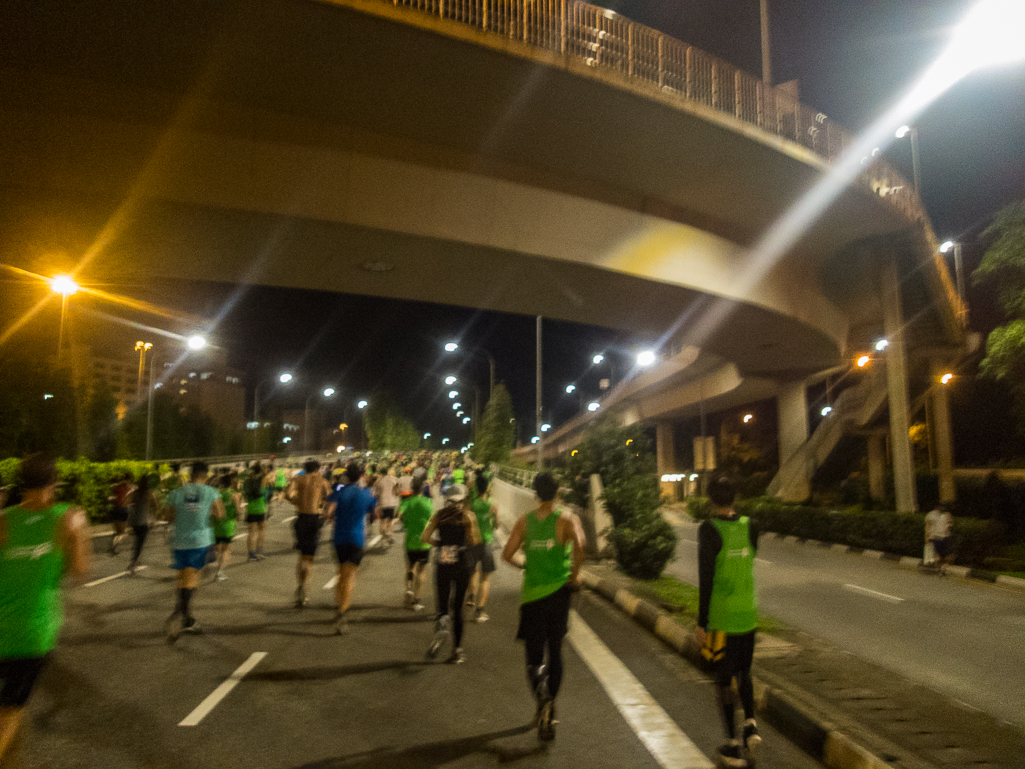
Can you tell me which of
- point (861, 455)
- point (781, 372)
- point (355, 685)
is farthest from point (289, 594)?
point (861, 455)

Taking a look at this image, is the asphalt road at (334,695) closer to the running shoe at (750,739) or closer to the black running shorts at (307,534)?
the running shoe at (750,739)

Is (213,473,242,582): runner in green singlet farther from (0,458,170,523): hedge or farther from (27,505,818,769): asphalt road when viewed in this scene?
(0,458,170,523): hedge

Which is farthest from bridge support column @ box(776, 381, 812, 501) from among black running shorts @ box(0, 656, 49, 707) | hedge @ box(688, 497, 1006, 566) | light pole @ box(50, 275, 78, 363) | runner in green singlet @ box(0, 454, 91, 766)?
black running shorts @ box(0, 656, 49, 707)

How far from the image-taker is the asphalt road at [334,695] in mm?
4684

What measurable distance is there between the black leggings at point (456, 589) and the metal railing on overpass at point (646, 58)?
640 cm

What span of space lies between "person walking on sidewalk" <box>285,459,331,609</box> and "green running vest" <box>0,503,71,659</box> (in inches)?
219

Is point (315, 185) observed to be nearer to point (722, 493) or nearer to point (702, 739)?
point (722, 493)

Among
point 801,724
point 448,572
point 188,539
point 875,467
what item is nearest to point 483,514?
point 448,572

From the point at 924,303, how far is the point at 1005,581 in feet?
43.6

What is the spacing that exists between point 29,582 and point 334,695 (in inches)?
107

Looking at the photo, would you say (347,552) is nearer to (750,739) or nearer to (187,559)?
(187,559)

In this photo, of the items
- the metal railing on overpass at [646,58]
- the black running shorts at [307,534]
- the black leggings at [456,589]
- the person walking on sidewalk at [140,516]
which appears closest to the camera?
the black leggings at [456,589]

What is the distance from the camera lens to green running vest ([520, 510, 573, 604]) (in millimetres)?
5207

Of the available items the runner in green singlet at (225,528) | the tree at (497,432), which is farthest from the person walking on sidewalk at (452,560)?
the tree at (497,432)
